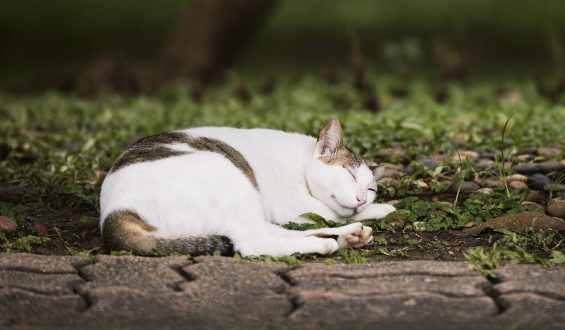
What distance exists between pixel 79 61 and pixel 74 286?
1107cm

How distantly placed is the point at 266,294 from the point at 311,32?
12.5 m

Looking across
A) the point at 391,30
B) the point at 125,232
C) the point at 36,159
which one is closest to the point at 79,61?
the point at 391,30

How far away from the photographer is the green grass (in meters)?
5.63

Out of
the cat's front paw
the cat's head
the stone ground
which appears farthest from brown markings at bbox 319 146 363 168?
the stone ground

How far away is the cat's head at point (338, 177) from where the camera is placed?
206 inches

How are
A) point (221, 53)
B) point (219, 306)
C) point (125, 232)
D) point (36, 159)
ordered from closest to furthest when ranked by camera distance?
point (219, 306) < point (125, 232) < point (36, 159) < point (221, 53)

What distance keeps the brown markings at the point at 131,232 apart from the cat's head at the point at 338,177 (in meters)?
1.16

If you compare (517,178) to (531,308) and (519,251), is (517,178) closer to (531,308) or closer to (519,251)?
(519,251)

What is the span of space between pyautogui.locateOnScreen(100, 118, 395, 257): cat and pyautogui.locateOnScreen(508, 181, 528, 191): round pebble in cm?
107

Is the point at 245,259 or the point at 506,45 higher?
the point at 506,45

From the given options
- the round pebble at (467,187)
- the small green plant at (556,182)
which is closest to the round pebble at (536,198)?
the small green plant at (556,182)

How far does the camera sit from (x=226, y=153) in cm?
518

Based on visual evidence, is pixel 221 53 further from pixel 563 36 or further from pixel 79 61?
pixel 563 36

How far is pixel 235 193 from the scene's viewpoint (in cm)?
468
